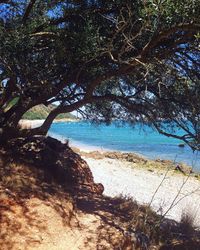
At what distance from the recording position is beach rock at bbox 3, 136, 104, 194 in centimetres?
843

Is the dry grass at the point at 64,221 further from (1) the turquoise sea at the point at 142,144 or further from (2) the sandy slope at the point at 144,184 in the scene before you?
(2) the sandy slope at the point at 144,184

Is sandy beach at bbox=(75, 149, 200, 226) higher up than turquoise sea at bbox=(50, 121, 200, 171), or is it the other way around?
turquoise sea at bbox=(50, 121, 200, 171)

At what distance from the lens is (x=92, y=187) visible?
9.46 metres

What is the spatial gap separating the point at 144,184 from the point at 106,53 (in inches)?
464

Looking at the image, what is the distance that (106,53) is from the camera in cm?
627

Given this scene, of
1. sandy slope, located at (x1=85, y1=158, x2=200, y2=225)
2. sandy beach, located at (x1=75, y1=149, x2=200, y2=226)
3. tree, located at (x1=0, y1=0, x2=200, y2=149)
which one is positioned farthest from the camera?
sandy slope, located at (x1=85, y1=158, x2=200, y2=225)

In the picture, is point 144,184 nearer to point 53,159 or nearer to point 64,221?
point 53,159

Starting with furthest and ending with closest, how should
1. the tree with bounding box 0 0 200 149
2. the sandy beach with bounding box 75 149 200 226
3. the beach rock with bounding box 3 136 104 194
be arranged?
1. the sandy beach with bounding box 75 149 200 226
2. the beach rock with bounding box 3 136 104 194
3. the tree with bounding box 0 0 200 149

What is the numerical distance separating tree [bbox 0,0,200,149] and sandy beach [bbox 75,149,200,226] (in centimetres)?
469

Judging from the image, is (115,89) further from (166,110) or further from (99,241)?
(99,241)

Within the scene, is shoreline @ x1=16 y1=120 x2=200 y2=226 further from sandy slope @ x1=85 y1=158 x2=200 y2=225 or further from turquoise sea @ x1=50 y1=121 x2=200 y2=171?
turquoise sea @ x1=50 y1=121 x2=200 y2=171

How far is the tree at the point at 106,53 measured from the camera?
547 centimetres

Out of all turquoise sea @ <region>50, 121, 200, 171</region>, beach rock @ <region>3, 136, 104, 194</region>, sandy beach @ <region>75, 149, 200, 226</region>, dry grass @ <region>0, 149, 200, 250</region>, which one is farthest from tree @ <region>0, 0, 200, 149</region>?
sandy beach @ <region>75, 149, 200, 226</region>

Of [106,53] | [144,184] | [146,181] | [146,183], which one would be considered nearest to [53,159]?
[106,53]
